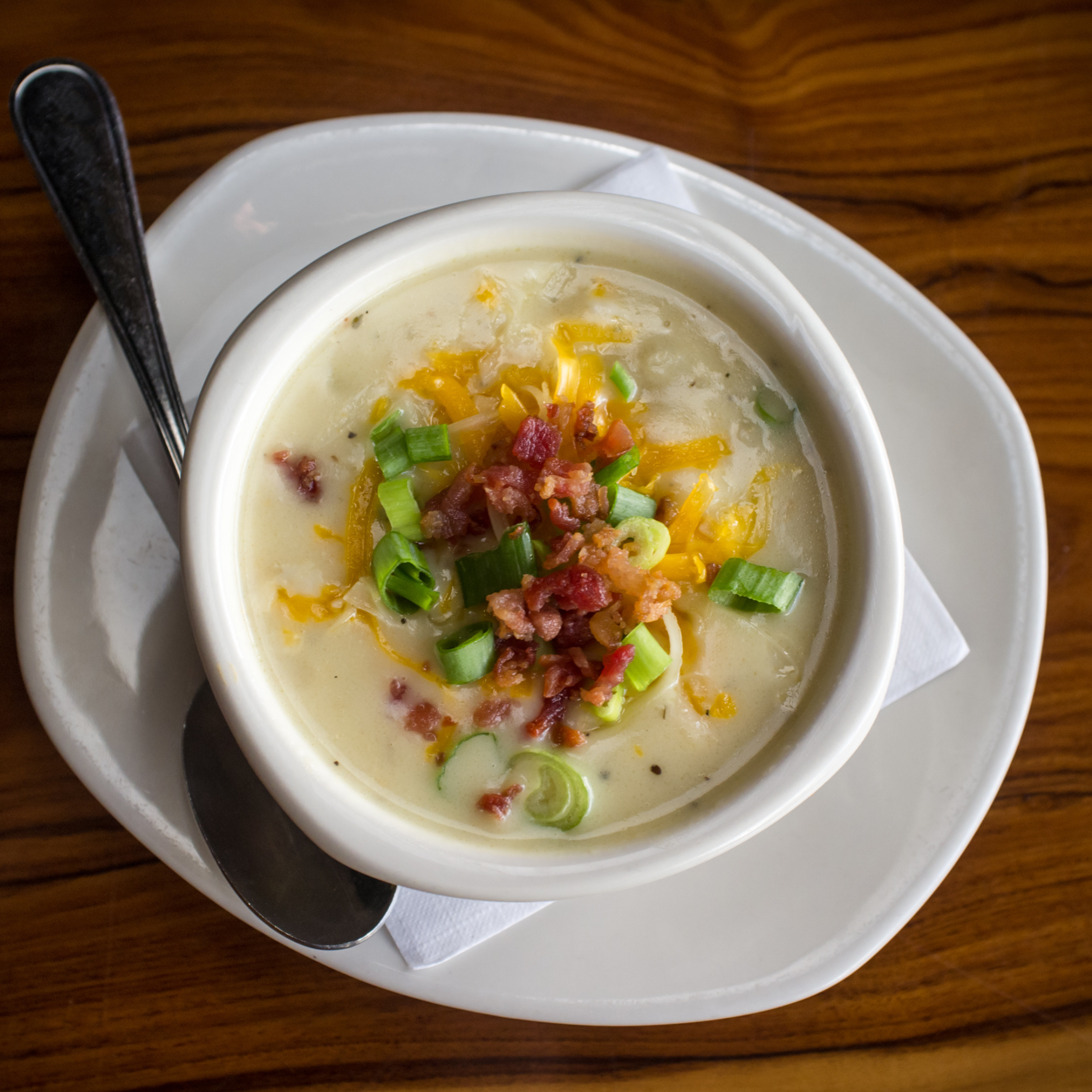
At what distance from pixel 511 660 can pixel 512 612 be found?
105 mm

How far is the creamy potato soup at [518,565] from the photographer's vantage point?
1502 millimetres

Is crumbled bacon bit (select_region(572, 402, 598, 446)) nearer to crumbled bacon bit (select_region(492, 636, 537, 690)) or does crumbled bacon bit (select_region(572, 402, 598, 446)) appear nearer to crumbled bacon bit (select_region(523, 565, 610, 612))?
crumbled bacon bit (select_region(523, 565, 610, 612))

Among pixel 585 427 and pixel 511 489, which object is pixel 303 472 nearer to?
pixel 511 489

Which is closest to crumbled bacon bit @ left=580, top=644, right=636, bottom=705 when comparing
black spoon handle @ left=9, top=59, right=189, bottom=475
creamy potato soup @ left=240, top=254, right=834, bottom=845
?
creamy potato soup @ left=240, top=254, right=834, bottom=845

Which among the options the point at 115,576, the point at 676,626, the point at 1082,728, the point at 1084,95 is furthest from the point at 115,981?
the point at 1084,95

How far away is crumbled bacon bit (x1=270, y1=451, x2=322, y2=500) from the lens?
1.56 meters

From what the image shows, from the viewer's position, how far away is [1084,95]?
229cm

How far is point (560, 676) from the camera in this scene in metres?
1.54

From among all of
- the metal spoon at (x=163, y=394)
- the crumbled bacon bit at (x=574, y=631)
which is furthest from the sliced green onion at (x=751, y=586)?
the metal spoon at (x=163, y=394)

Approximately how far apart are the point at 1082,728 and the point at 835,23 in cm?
188

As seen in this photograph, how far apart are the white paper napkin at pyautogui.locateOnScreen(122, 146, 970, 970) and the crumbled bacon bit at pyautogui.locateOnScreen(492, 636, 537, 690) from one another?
554 millimetres

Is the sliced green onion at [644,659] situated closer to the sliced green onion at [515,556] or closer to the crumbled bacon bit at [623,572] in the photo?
the crumbled bacon bit at [623,572]

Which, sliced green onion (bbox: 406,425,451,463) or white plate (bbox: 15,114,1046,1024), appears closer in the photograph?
sliced green onion (bbox: 406,425,451,463)

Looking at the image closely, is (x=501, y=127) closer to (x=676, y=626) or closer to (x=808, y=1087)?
(x=676, y=626)
